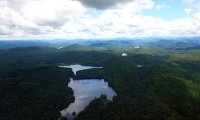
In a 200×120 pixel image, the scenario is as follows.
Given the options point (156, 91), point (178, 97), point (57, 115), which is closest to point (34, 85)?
point (57, 115)

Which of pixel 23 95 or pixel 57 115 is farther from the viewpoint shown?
pixel 23 95

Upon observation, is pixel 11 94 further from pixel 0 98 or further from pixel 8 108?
Answer: pixel 8 108

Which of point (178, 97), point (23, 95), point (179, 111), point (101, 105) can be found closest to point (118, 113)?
point (101, 105)

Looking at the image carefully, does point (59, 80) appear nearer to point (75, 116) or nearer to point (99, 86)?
point (99, 86)

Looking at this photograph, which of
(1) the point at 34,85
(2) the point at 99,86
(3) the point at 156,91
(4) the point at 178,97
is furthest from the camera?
(2) the point at 99,86

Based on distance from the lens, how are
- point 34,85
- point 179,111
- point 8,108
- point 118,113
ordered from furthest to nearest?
1. point 34,85
2. point 8,108
3. point 179,111
4. point 118,113

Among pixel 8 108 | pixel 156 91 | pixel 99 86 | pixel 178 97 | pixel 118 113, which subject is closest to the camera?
pixel 118 113
